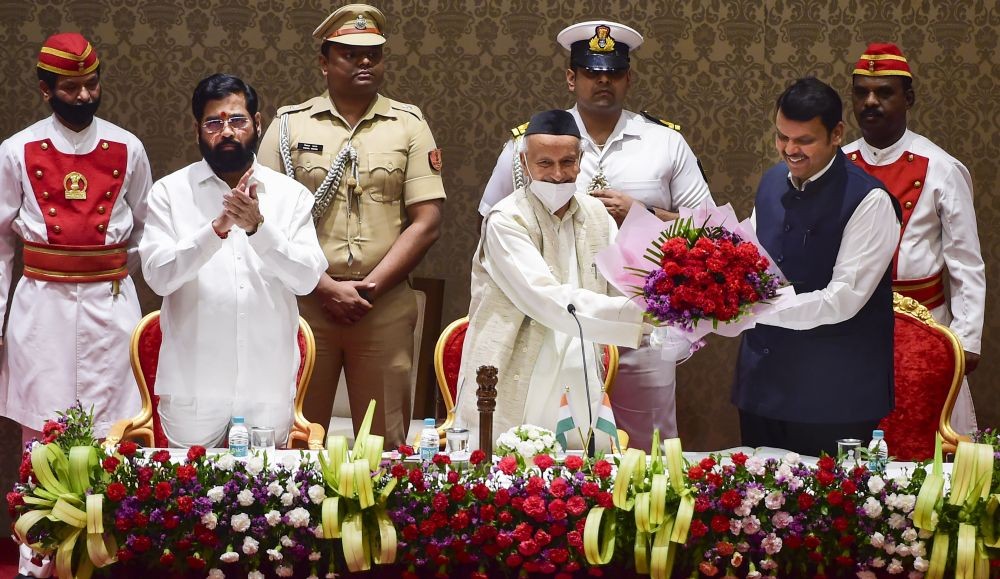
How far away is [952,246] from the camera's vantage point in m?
4.92

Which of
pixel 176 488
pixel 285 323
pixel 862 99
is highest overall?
pixel 862 99

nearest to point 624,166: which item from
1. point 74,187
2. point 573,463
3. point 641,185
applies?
point 641,185

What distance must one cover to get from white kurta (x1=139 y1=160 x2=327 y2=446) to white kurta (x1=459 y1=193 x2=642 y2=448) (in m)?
0.52

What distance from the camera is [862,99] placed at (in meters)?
5.01

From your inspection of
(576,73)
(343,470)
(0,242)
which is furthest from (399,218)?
(343,470)

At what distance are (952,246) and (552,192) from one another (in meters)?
1.99

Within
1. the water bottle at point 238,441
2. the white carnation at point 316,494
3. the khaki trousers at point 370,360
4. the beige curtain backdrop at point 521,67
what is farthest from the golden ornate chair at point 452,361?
the beige curtain backdrop at point 521,67

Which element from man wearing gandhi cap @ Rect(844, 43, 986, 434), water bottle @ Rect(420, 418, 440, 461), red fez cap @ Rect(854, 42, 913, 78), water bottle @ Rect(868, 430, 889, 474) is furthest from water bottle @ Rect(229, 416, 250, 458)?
red fez cap @ Rect(854, 42, 913, 78)

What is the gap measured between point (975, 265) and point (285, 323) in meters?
2.62

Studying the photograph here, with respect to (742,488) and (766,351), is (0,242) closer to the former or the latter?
(766,351)

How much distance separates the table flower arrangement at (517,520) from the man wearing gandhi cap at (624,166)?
1.73 m

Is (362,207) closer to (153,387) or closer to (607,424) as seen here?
(153,387)

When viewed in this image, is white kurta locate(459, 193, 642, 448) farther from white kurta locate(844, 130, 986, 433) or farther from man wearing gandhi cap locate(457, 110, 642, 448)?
white kurta locate(844, 130, 986, 433)

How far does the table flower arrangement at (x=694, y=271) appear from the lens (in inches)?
128
